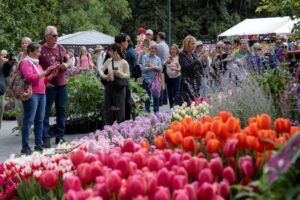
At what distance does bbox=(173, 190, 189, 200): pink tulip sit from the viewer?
7.23 ft

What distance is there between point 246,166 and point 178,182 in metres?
0.30

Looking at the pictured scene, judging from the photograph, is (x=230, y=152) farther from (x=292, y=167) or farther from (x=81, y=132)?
(x=81, y=132)

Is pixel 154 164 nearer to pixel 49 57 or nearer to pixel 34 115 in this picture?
pixel 34 115

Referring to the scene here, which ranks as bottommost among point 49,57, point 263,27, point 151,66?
point 151,66

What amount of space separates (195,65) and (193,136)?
816 cm

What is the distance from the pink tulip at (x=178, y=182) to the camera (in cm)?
240

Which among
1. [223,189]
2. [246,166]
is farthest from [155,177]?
[246,166]

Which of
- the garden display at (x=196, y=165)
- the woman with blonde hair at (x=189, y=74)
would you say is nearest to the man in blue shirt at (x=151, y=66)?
the woman with blonde hair at (x=189, y=74)

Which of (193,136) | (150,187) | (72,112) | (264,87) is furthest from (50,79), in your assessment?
(150,187)

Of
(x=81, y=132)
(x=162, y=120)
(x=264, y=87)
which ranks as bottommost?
(x=81, y=132)

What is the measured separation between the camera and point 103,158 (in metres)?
2.84

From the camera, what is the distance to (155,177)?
95.7 inches

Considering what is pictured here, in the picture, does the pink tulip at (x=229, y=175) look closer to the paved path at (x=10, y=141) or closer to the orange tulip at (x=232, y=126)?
the orange tulip at (x=232, y=126)

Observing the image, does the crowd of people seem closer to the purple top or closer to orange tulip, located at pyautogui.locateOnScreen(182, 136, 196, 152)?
the purple top
